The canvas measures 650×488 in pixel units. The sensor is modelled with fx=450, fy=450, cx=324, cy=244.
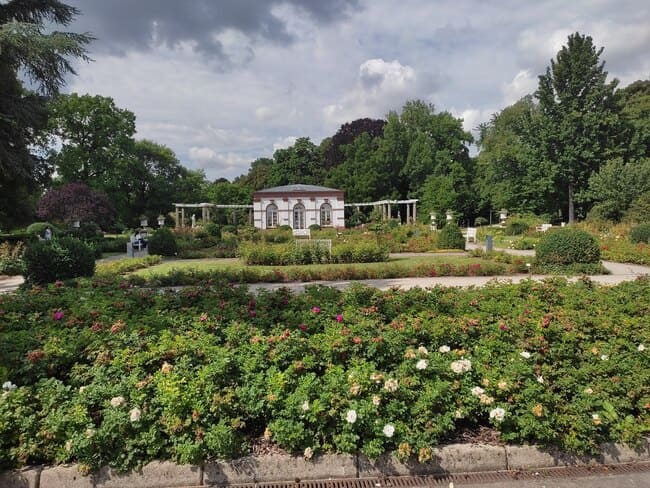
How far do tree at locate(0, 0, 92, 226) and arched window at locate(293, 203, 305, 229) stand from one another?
960 inches

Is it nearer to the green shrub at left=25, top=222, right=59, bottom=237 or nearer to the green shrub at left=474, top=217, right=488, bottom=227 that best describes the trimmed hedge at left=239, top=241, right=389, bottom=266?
the green shrub at left=25, top=222, right=59, bottom=237

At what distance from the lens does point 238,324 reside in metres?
4.21

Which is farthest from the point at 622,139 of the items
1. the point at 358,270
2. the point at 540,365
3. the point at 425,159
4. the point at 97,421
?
the point at 97,421

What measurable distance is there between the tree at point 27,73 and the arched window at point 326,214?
83.6 feet

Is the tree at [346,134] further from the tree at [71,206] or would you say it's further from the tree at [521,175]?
the tree at [71,206]

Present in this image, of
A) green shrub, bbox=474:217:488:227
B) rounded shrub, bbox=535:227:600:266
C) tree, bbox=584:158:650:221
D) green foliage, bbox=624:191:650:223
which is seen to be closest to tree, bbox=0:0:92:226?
rounded shrub, bbox=535:227:600:266

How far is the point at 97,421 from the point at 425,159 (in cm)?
4748

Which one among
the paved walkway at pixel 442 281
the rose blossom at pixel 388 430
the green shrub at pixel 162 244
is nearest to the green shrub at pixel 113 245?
the green shrub at pixel 162 244

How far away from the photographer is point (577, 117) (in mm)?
36625

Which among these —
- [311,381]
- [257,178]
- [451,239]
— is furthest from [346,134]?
[311,381]

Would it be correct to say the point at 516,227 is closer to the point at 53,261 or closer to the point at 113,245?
the point at 113,245

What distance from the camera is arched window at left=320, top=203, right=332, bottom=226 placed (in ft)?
138

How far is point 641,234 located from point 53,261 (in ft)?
68.2

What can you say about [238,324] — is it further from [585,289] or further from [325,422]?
[585,289]
